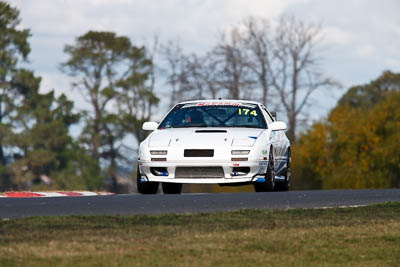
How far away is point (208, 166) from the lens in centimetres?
1434

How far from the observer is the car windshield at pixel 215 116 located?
51.3 ft

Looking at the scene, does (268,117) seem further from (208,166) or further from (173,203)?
(173,203)

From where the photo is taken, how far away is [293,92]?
2351 inches

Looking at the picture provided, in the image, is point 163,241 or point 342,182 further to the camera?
point 342,182

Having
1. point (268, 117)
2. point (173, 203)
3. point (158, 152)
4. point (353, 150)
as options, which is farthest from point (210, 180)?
point (353, 150)

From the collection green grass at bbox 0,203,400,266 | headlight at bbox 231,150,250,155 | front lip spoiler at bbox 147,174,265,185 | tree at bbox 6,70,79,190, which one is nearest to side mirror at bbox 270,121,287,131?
front lip spoiler at bbox 147,174,265,185

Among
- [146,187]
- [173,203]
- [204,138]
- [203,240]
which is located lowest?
[203,240]

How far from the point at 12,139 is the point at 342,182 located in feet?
73.2

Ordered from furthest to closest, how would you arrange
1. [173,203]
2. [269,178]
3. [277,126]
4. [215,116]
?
[277,126]
[215,116]
[269,178]
[173,203]

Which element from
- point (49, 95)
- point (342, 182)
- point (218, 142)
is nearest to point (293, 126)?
point (342, 182)

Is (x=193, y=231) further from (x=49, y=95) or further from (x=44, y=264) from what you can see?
(x=49, y=95)

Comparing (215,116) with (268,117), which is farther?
(268,117)

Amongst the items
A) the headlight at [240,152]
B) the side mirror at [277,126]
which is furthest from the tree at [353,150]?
the headlight at [240,152]

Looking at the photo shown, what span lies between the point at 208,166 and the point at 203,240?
5095 mm
